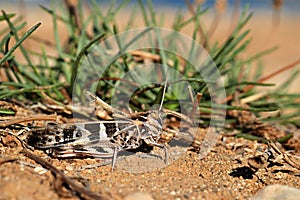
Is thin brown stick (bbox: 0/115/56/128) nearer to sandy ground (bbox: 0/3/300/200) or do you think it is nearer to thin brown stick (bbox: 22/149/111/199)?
sandy ground (bbox: 0/3/300/200)

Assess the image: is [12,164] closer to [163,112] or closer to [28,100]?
[163,112]

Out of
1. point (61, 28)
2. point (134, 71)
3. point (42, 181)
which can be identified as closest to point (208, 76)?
point (134, 71)

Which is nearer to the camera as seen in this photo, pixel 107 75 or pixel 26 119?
pixel 26 119

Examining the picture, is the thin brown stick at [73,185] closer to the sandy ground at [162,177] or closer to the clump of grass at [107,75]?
the sandy ground at [162,177]

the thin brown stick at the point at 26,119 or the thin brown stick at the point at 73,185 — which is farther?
the thin brown stick at the point at 26,119

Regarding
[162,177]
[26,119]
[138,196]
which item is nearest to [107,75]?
[26,119]

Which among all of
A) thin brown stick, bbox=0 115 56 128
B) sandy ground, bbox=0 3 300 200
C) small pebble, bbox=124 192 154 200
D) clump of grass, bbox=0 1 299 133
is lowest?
small pebble, bbox=124 192 154 200

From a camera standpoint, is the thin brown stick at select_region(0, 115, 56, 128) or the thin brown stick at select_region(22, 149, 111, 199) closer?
the thin brown stick at select_region(22, 149, 111, 199)

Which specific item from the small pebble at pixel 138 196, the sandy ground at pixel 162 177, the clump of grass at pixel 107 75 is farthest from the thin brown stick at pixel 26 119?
the small pebble at pixel 138 196

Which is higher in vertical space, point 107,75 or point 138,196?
point 107,75

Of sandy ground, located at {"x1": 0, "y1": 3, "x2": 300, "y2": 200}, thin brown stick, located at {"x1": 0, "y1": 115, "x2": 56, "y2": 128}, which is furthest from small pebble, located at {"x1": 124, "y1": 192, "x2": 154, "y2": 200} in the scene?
thin brown stick, located at {"x1": 0, "y1": 115, "x2": 56, "y2": 128}

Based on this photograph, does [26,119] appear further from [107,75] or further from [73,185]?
[107,75]
